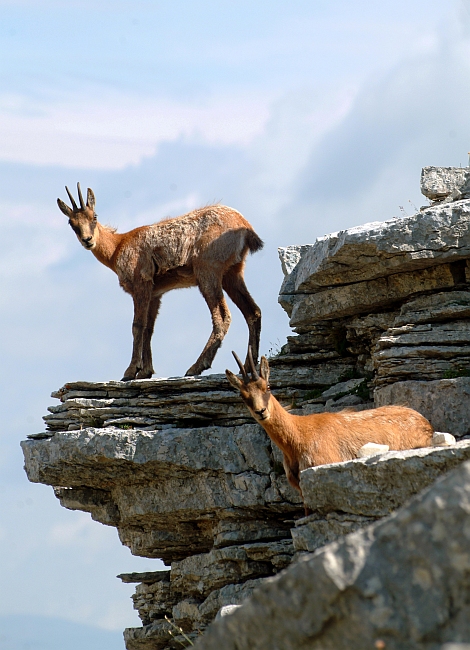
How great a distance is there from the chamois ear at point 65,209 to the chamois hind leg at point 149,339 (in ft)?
7.19

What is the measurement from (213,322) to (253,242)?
165 cm

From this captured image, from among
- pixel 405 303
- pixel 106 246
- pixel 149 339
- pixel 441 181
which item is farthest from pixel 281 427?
pixel 106 246

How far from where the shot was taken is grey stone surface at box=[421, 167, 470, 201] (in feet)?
45.3

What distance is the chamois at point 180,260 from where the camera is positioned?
14594mm

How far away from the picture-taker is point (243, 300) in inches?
601

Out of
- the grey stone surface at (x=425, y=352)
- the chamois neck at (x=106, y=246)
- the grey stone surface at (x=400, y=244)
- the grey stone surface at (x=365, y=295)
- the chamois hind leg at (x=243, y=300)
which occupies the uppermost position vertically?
the chamois neck at (x=106, y=246)

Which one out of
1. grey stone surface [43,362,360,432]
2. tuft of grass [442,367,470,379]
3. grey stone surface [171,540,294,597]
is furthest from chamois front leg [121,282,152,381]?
tuft of grass [442,367,470,379]

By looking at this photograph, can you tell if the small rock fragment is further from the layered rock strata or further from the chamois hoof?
the chamois hoof

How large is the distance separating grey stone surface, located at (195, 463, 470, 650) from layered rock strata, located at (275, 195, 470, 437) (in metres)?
8.43

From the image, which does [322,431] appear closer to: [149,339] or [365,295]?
[365,295]

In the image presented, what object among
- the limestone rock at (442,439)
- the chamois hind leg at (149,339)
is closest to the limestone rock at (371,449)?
the limestone rock at (442,439)

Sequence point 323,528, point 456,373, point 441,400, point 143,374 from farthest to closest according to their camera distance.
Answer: point 143,374
point 456,373
point 441,400
point 323,528

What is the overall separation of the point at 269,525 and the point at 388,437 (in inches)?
147

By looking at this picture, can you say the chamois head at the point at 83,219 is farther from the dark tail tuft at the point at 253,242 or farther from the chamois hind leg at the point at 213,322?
the dark tail tuft at the point at 253,242
